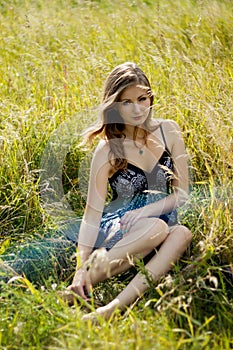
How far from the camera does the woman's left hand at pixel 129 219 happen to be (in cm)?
304

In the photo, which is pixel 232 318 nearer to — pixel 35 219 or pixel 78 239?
pixel 78 239

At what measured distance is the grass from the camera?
2.54m

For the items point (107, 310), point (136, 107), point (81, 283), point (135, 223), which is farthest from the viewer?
point (136, 107)

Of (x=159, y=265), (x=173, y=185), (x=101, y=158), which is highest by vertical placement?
(x=101, y=158)

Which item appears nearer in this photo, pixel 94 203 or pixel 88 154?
pixel 94 203

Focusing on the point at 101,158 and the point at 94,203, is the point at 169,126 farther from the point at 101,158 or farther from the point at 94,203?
the point at 94,203

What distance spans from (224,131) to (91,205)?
731mm

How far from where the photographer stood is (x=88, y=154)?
12.5 ft

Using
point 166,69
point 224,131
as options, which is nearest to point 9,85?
point 166,69

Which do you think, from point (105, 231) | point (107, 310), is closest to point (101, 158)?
point (105, 231)

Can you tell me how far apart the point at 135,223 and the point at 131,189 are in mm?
325

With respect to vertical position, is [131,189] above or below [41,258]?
above

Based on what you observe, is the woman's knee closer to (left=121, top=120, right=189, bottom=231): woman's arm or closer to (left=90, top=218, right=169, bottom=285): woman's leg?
(left=90, top=218, right=169, bottom=285): woman's leg

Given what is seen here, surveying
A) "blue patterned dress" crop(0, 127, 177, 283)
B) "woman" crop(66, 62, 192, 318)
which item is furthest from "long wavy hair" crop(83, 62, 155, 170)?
"blue patterned dress" crop(0, 127, 177, 283)
